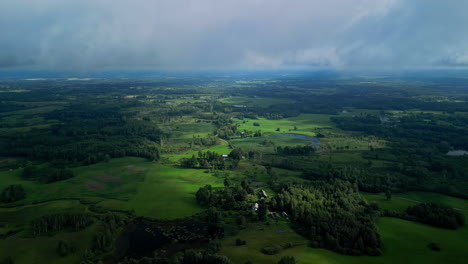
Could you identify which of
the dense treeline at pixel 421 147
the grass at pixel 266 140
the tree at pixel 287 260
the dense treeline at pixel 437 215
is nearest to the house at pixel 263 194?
the tree at pixel 287 260

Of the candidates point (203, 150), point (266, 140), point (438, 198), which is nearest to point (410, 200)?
point (438, 198)

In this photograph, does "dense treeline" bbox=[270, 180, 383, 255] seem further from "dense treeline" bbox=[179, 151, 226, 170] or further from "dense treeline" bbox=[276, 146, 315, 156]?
"dense treeline" bbox=[276, 146, 315, 156]

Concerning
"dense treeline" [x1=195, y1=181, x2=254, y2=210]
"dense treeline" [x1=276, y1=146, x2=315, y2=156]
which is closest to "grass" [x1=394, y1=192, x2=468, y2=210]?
"dense treeline" [x1=276, y1=146, x2=315, y2=156]

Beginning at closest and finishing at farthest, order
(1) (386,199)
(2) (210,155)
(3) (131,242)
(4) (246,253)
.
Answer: (4) (246,253), (3) (131,242), (1) (386,199), (2) (210,155)

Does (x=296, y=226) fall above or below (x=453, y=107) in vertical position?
below

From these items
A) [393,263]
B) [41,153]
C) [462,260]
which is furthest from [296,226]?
[41,153]

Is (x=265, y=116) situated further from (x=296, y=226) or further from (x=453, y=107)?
(x=296, y=226)

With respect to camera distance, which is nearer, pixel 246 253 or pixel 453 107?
pixel 246 253
